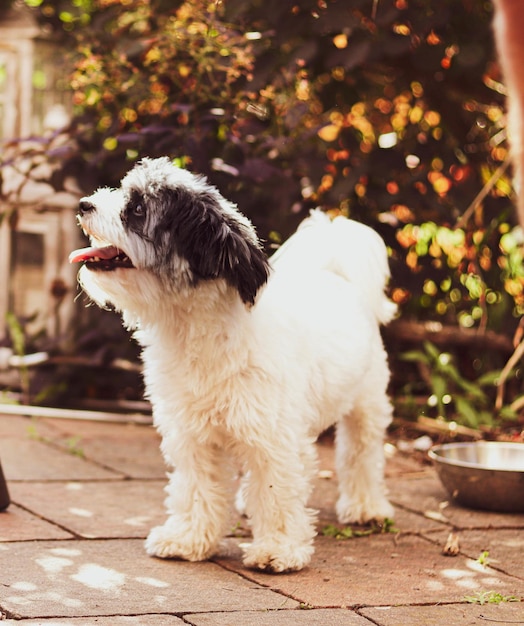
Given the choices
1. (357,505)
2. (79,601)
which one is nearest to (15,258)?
(357,505)

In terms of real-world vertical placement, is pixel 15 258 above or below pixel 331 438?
above

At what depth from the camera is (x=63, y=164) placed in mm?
5996

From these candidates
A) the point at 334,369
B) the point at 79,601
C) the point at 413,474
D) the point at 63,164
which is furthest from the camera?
the point at 63,164

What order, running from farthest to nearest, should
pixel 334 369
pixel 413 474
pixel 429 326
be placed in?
pixel 429 326
pixel 413 474
pixel 334 369

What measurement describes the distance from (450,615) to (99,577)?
107 cm

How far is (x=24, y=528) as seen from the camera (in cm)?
377

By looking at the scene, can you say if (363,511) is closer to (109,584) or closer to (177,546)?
(177,546)

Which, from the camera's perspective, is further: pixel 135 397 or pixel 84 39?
pixel 135 397

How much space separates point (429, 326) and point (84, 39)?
270 centimetres

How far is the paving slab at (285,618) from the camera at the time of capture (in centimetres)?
288

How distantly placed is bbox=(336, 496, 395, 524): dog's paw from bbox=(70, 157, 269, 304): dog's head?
4.16 feet

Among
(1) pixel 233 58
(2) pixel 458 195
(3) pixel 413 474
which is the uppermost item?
(1) pixel 233 58

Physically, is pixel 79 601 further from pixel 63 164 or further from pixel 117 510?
pixel 63 164

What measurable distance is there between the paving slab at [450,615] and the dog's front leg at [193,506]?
0.71 m
